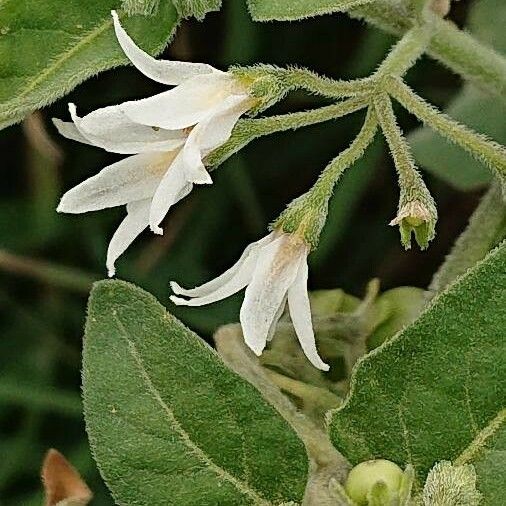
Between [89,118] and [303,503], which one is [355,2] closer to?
[89,118]

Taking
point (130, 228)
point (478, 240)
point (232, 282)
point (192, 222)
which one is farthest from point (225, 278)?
point (192, 222)

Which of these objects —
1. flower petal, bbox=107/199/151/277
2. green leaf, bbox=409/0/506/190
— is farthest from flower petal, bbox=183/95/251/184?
green leaf, bbox=409/0/506/190

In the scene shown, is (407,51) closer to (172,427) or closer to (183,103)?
(183,103)

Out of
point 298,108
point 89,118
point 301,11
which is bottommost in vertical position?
point 89,118

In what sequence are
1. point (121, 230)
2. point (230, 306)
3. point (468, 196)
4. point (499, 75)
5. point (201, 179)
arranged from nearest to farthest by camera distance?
point (201, 179) < point (121, 230) < point (499, 75) < point (230, 306) < point (468, 196)

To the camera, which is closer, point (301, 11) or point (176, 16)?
→ point (301, 11)

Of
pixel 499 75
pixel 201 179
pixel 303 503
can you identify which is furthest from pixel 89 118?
pixel 499 75
